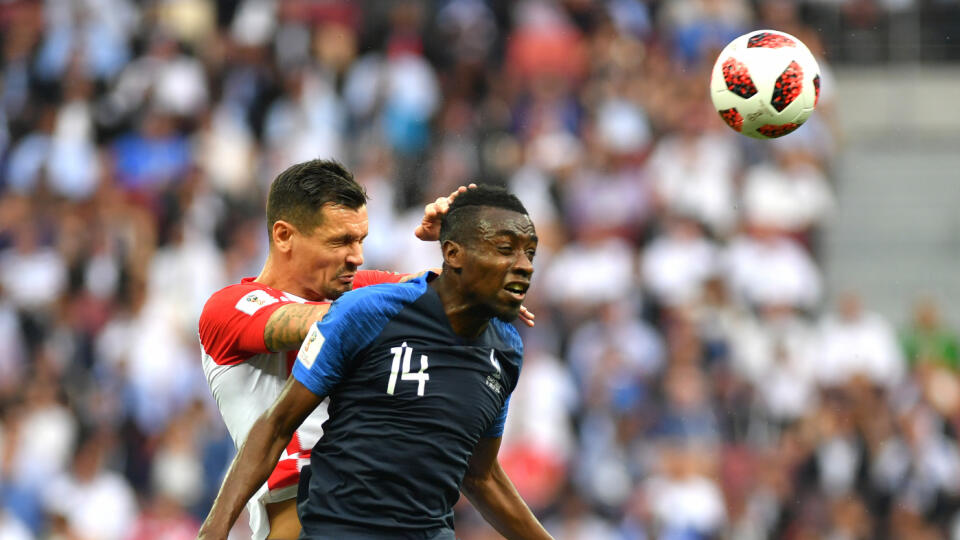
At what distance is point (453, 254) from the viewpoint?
5.12 metres

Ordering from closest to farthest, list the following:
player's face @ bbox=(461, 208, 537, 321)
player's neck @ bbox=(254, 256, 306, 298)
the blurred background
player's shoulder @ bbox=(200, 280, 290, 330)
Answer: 1. player's face @ bbox=(461, 208, 537, 321)
2. player's shoulder @ bbox=(200, 280, 290, 330)
3. player's neck @ bbox=(254, 256, 306, 298)
4. the blurred background

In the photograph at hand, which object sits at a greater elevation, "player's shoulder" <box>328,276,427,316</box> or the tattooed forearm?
"player's shoulder" <box>328,276,427,316</box>

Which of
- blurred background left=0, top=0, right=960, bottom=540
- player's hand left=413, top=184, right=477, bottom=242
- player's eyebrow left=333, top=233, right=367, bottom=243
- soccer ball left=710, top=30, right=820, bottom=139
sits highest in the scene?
soccer ball left=710, top=30, right=820, bottom=139

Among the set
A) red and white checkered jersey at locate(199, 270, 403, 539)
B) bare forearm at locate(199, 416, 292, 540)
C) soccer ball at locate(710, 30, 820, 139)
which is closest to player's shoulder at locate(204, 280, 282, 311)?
red and white checkered jersey at locate(199, 270, 403, 539)

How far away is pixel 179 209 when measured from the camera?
14.1m

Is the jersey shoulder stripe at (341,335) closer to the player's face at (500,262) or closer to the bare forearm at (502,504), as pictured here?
the player's face at (500,262)

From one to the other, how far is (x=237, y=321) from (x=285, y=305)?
0.19 meters

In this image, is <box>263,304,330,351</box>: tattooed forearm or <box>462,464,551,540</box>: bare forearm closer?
<box>263,304,330,351</box>: tattooed forearm

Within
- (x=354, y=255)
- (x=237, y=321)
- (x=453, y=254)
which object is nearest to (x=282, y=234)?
(x=354, y=255)

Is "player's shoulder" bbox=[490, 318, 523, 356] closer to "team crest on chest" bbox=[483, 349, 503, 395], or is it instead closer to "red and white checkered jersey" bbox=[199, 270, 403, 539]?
"team crest on chest" bbox=[483, 349, 503, 395]

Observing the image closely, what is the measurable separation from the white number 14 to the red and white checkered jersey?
0.48m

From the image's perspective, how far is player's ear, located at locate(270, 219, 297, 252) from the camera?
18.8 feet

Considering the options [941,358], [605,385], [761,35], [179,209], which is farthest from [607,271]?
[761,35]

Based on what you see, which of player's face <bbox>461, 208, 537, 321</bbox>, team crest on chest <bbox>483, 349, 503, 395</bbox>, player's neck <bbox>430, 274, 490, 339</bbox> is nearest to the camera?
player's face <bbox>461, 208, 537, 321</bbox>
